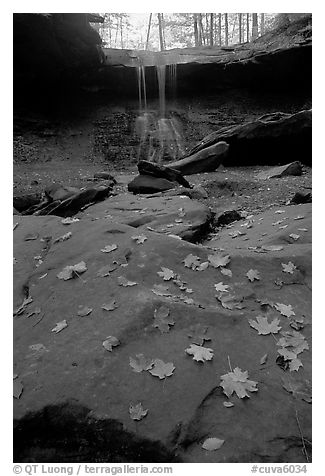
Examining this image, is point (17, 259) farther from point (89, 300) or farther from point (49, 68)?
point (49, 68)

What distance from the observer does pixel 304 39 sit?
51.1 ft

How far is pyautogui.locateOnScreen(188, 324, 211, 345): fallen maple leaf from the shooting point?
7.53 ft

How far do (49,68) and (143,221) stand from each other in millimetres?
14404

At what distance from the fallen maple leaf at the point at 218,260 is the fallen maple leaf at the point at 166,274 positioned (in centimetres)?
38

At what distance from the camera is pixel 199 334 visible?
2342 mm

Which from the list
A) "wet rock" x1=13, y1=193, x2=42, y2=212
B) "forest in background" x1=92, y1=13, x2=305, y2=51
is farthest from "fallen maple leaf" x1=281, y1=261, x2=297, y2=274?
"forest in background" x1=92, y1=13, x2=305, y2=51

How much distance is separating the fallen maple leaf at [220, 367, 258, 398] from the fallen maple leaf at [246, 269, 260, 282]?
922mm

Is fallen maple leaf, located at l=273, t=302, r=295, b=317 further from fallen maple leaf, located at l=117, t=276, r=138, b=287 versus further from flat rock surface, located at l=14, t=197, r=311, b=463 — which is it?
fallen maple leaf, located at l=117, t=276, r=138, b=287

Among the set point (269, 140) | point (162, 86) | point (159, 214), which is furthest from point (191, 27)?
point (159, 214)

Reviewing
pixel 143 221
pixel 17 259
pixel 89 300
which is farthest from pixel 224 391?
pixel 143 221

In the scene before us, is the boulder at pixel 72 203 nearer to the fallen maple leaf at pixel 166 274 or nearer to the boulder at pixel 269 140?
the fallen maple leaf at pixel 166 274

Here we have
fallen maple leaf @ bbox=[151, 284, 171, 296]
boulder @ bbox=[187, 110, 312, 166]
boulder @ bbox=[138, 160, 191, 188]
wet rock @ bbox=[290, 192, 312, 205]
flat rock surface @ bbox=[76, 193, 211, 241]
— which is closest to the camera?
fallen maple leaf @ bbox=[151, 284, 171, 296]

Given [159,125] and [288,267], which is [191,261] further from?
[159,125]

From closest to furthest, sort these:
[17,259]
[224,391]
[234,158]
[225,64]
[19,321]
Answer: [224,391]
[19,321]
[17,259]
[234,158]
[225,64]
